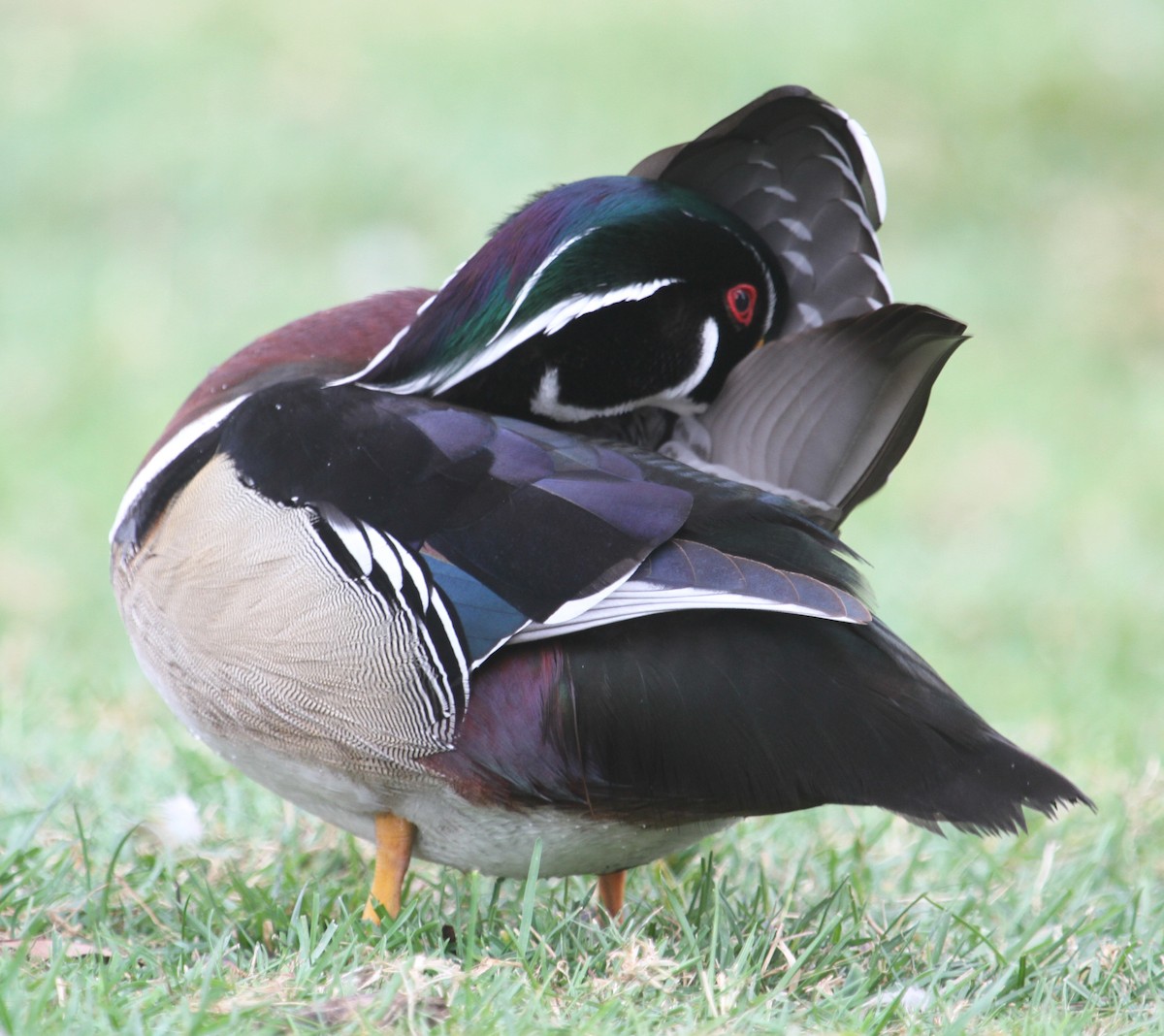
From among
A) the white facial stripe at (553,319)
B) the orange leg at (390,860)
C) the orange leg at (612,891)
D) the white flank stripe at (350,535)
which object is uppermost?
the white facial stripe at (553,319)

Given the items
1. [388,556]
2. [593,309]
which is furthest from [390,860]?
[593,309]

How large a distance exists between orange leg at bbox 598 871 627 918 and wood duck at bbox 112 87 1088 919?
0.05ft

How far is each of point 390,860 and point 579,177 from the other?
641 cm

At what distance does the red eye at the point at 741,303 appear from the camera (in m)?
2.39

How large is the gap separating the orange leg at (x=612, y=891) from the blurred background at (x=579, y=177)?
6.07 ft

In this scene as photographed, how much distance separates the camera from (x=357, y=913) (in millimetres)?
2193

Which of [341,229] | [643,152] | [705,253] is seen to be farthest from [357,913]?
[643,152]

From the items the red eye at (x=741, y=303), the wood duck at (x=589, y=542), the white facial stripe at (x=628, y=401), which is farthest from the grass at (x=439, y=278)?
the red eye at (x=741, y=303)

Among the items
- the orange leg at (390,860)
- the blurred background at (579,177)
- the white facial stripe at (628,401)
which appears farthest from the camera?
the blurred background at (579,177)

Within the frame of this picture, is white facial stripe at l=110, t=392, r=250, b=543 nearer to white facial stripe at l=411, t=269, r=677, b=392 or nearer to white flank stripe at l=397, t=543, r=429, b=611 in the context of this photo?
white facial stripe at l=411, t=269, r=677, b=392

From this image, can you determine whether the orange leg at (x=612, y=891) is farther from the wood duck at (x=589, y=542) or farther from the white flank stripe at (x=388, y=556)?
the white flank stripe at (x=388, y=556)

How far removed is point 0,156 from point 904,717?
7606 millimetres

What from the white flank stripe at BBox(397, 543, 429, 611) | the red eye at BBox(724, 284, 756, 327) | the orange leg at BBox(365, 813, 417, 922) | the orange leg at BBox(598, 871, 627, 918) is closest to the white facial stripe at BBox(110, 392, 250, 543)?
the white flank stripe at BBox(397, 543, 429, 611)

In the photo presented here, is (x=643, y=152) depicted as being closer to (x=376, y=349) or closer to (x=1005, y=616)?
(x=1005, y=616)
